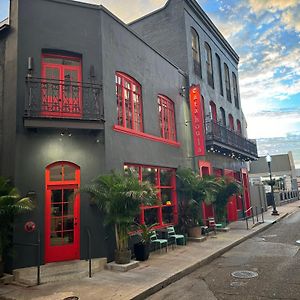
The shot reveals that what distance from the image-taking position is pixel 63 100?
29.4 feet

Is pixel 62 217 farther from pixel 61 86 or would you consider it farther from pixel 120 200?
pixel 61 86

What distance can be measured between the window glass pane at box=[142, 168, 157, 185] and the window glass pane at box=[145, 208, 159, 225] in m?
1.06

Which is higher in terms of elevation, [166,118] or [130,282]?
[166,118]

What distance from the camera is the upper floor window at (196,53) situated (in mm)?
16531

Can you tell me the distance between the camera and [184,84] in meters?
15.0

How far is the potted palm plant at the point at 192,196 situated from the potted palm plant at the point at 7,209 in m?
6.55

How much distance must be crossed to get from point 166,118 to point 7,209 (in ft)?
25.9

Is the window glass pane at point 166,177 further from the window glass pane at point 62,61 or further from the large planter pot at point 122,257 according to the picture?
the window glass pane at point 62,61

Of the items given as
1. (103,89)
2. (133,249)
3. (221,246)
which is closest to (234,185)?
(221,246)

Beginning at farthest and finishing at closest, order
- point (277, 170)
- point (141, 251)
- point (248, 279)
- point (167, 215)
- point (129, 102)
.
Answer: point (277, 170) → point (167, 215) → point (129, 102) → point (141, 251) → point (248, 279)

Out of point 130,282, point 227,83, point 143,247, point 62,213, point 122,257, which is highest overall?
point 227,83

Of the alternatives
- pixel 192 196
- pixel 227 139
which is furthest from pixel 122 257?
pixel 227 139

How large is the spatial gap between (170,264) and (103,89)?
5651 millimetres

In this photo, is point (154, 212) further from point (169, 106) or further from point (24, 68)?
point (24, 68)
